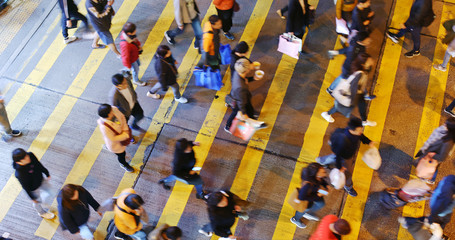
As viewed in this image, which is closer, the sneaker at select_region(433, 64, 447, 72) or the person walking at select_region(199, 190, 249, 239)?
the person walking at select_region(199, 190, 249, 239)

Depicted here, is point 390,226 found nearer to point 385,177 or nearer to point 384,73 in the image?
point 385,177

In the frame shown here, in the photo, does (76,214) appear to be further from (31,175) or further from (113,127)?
(113,127)

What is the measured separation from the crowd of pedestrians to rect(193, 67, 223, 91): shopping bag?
0.12 metres

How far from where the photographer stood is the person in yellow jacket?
221 inches

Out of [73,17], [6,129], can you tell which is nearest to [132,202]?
[6,129]

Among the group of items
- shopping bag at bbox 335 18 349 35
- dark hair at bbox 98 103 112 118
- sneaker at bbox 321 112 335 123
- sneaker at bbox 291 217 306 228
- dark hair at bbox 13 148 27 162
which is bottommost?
sneaker at bbox 291 217 306 228

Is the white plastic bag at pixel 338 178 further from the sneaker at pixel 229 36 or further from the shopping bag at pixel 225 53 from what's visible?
the sneaker at pixel 229 36

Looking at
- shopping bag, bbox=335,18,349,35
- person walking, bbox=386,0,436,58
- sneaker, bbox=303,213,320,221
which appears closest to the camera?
sneaker, bbox=303,213,320,221

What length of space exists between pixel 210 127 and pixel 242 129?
3.37 feet

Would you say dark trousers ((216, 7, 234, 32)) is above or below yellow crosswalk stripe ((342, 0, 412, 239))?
above

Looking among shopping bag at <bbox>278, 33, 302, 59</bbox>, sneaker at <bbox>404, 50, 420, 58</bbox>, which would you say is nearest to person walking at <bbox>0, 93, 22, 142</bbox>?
shopping bag at <bbox>278, 33, 302, 59</bbox>

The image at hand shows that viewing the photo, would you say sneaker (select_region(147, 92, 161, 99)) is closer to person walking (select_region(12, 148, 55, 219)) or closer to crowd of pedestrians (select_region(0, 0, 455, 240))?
crowd of pedestrians (select_region(0, 0, 455, 240))

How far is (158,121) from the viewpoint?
27.8 ft

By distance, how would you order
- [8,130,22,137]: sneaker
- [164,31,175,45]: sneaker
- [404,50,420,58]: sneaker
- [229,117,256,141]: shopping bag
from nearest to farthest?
[229,117,256,141]: shopping bag → [8,130,22,137]: sneaker → [404,50,420,58]: sneaker → [164,31,175,45]: sneaker
